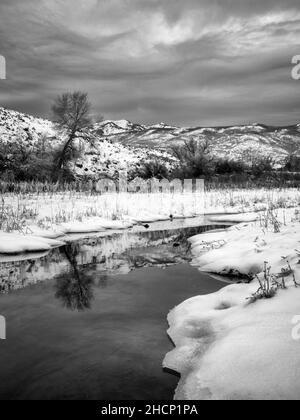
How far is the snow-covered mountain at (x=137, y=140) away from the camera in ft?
92.4

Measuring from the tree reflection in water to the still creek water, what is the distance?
13 mm

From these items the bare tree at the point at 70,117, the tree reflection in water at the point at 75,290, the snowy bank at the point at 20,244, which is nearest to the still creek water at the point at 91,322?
the tree reflection in water at the point at 75,290

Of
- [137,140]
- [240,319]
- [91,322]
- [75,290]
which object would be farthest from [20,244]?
[137,140]

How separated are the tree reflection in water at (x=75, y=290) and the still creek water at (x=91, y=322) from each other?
1 cm

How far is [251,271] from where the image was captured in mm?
5340

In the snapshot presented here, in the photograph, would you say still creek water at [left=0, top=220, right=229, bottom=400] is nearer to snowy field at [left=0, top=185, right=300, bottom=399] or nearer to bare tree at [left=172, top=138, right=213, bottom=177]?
snowy field at [left=0, top=185, right=300, bottom=399]

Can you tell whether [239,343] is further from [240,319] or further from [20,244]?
[20,244]

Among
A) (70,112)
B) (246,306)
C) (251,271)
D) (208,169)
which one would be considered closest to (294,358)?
(246,306)

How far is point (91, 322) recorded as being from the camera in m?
3.79

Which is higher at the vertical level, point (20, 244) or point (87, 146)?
point (87, 146)

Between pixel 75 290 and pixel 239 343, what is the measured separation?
9.36ft

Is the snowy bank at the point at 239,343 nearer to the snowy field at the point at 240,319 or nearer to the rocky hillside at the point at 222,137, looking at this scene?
the snowy field at the point at 240,319

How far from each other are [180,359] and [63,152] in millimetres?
21627

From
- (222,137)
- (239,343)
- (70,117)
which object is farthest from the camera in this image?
(222,137)
